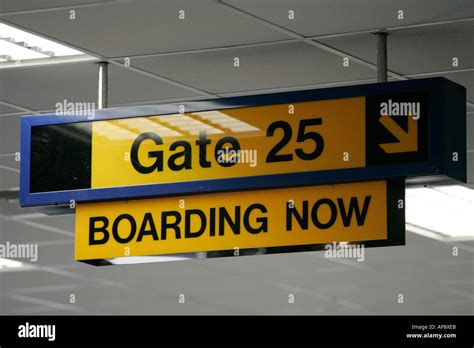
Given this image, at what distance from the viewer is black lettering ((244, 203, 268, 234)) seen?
6633 millimetres

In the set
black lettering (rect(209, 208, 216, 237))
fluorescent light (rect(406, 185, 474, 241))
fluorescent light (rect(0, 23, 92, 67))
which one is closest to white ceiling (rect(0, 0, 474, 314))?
fluorescent light (rect(0, 23, 92, 67))

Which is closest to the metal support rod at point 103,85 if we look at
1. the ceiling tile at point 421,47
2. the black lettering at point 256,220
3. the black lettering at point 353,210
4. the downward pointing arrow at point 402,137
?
the ceiling tile at point 421,47

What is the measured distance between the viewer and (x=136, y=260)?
6.91 metres

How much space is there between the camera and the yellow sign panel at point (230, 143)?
21.7ft

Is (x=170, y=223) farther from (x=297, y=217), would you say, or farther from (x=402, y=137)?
(x=402, y=137)

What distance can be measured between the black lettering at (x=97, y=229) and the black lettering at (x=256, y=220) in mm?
778

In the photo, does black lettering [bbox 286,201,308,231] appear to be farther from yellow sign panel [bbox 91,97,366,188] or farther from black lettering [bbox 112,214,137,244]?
black lettering [bbox 112,214,137,244]

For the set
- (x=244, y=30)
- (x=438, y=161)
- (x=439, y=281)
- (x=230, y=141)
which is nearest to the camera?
(x=438, y=161)
